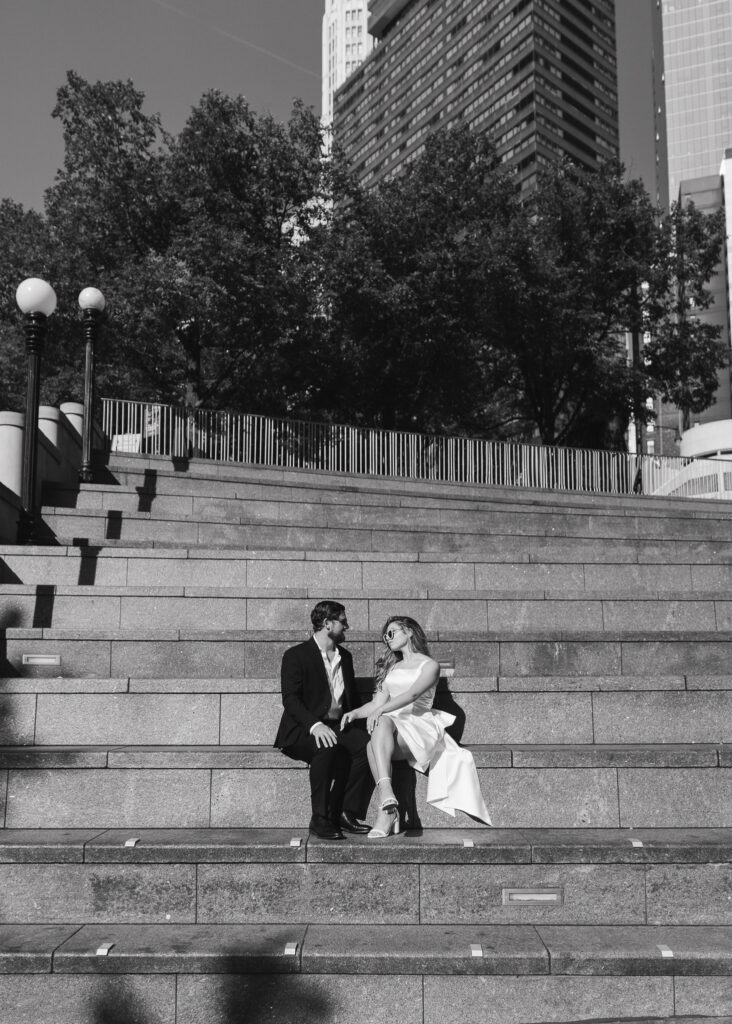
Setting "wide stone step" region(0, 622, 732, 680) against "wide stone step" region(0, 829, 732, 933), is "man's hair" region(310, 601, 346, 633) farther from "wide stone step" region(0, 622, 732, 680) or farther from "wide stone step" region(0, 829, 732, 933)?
"wide stone step" region(0, 829, 732, 933)

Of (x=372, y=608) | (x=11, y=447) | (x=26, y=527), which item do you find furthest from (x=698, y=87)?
(x=372, y=608)

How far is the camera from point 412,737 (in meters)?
5.64

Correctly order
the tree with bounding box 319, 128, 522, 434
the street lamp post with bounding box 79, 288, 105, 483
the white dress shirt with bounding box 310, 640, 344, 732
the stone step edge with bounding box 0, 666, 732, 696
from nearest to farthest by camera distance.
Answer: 1. the white dress shirt with bounding box 310, 640, 344, 732
2. the stone step edge with bounding box 0, 666, 732, 696
3. the street lamp post with bounding box 79, 288, 105, 483
4. the tree with bounding box 319, 128, 522, 434

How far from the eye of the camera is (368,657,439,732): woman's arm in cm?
582

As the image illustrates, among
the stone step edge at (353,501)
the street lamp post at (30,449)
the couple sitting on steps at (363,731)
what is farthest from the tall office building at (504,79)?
the couple sitting on steps at (363,731)

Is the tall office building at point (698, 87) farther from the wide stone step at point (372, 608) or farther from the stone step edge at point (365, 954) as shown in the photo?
the stone step edge at point (365, 954)

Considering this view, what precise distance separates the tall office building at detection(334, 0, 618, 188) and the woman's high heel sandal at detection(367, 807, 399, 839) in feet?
398

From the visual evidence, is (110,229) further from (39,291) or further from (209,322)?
(39,291)

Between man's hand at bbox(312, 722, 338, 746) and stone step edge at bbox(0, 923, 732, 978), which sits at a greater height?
man's hand at bbox(312, 722, 338, 746)

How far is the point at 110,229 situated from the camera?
23.2 meters

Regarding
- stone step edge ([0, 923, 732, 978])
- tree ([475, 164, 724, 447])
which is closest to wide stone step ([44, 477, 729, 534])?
stone step edge ([0, 923, 732, 978])

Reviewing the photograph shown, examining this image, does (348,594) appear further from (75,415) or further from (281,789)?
(75,415)

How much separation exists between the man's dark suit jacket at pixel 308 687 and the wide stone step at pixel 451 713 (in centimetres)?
29

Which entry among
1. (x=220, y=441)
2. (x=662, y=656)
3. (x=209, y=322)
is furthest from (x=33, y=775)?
(x=209, y=322)
